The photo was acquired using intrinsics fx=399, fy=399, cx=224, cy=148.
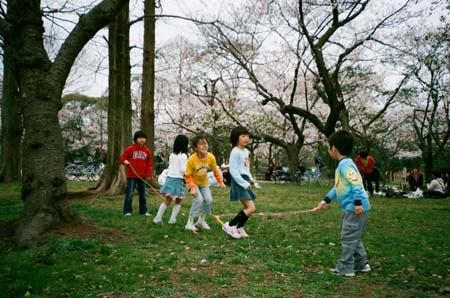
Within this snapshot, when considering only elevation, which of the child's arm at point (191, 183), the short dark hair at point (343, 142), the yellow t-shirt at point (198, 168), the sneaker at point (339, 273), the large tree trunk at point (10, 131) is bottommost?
the sneaker at point (339, 273)

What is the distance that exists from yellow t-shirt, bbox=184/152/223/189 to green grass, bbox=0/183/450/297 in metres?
0.83

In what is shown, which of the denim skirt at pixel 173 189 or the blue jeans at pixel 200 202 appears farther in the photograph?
the denim skirt at pixel 173 189

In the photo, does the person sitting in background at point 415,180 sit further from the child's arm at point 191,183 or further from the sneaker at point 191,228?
the child's arm at point 191,183

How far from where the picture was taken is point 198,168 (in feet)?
20.7

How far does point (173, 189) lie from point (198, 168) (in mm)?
775

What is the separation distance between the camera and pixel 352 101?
96.2 ft

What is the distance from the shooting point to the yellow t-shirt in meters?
6.30

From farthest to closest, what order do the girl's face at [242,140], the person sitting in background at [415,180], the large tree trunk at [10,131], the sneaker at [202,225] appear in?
1. the person sitting in background at [415,180]
2. the large tree trunk at [10,131]
3. the sneaker at [202,225]
4. the girl's face at [242,140]

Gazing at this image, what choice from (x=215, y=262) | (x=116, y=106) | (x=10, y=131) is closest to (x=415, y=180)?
(x=116, y=106)

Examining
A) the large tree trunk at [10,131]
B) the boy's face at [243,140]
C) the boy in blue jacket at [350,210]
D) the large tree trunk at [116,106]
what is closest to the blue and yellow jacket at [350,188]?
the boy in blue jacket at [350,210]

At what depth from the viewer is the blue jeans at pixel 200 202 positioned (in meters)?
6.34

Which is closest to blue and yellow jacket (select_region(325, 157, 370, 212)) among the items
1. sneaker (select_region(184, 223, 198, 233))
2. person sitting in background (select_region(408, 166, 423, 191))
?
sneaker (select_region(184, 223, 198, 233))

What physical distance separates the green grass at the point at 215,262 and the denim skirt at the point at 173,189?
547mm

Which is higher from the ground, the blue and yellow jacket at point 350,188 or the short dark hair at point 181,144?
the short dark hair at point 181,144
